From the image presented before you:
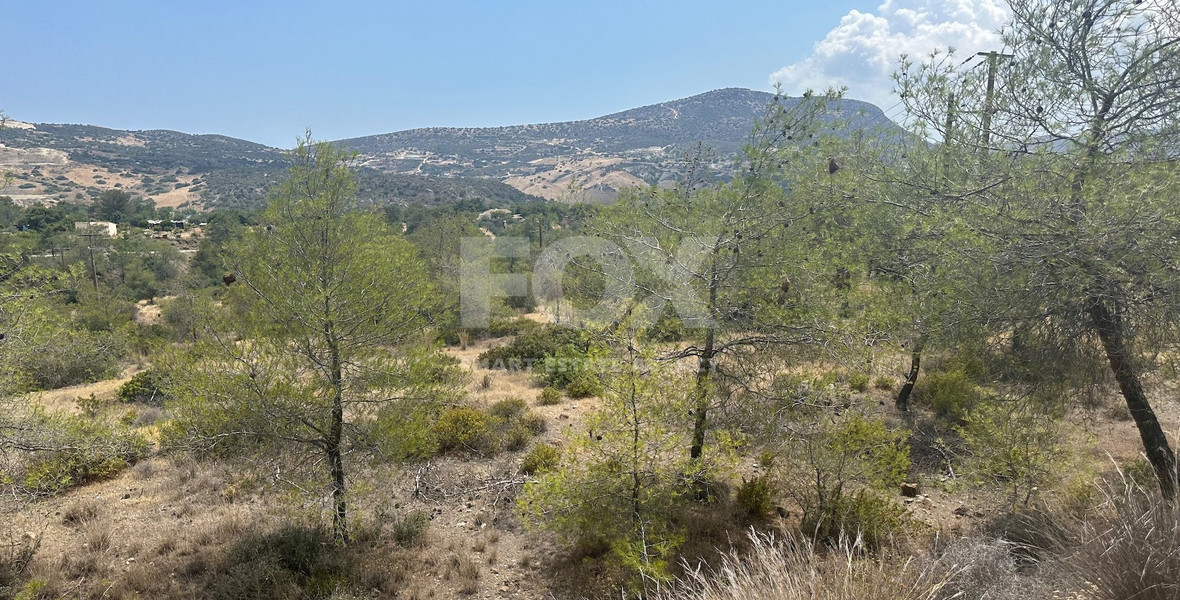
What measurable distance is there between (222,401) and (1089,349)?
9874 mm

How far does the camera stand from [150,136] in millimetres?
141875

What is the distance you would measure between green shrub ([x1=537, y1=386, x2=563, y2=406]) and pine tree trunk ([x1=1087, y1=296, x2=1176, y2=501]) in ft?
35.1

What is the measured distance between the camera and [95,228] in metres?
41.9

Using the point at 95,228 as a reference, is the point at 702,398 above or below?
below

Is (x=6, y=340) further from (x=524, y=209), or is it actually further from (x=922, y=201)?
(x=524, y=209)

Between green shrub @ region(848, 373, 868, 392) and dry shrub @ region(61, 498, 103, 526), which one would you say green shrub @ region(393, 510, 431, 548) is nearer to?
dry shrub @ region(61, 498, 103, 526)

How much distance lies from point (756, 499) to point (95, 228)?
181 ft

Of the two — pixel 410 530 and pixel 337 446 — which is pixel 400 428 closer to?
pixel 337 446

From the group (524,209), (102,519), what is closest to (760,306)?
(102,519)

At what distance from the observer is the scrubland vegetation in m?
5.43

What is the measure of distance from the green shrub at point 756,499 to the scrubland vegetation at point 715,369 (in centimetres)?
4

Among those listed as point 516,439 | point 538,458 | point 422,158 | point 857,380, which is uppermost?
point 422,158

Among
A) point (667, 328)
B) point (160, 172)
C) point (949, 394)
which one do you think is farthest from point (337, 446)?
point (160, 172)

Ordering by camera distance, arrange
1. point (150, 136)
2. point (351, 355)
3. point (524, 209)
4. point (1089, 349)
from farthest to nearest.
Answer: point (150, 136), point (524, 209), point (351, 355), point (1089, 349)
